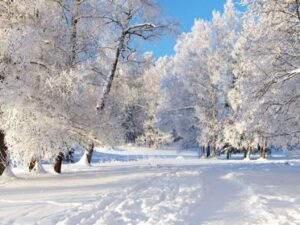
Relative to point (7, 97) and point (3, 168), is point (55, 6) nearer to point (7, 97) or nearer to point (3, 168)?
point (7, 97)

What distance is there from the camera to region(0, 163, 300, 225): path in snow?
26.4 ft

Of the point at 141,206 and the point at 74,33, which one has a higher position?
the point at 74,33

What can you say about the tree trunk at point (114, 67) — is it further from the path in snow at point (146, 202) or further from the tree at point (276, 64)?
the path in snow at point (146, 202)

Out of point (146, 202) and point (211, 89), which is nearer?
point (146, 202)

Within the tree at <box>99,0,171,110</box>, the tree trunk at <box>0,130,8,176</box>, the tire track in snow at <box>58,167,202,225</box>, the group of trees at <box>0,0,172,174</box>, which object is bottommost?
the tire track in snow at <box>58,167,202,225</box>

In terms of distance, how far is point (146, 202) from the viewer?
9.80m

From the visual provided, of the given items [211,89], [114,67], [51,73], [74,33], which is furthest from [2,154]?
[211,89]

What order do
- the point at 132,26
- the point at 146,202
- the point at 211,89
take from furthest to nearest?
the point at 211,89 < the point at 132,26 < the point at 146,202

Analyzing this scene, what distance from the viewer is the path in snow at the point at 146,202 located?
317 inches

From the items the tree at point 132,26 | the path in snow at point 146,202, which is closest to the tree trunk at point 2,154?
the path in snow at point 146,202

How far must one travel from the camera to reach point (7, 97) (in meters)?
13.1

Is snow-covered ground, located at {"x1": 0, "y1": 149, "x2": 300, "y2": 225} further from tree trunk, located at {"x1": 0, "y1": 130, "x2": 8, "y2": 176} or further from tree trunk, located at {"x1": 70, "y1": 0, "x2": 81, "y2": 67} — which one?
tree trunk, located at {"x1": 70, "y1": 0, "x2": 81, "y2": 67}

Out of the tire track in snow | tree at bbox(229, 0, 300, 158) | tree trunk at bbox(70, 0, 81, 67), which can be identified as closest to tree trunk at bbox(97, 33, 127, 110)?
tree trunk at bbox(70, 0, 81, 67)

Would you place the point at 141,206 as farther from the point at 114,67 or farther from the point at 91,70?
the point at 114,67
